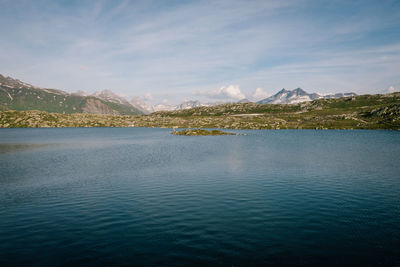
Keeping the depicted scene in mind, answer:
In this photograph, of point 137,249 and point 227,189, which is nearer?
point 137,249

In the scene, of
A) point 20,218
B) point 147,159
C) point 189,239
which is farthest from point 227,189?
point 147,159

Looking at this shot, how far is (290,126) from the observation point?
19738 centimetres

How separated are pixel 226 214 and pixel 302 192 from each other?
46.1 ft

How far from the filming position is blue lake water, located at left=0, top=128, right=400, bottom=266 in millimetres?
19594

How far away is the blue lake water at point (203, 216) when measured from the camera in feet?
64.3

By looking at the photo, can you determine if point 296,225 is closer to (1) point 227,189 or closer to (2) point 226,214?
(2) point 226,214

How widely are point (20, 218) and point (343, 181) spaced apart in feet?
149

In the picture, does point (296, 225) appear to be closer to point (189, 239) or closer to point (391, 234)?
point (391, 234)

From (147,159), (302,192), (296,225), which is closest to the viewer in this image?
(296,225)

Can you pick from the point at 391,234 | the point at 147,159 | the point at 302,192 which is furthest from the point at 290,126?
the point at 391,234

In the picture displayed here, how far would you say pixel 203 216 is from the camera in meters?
27.5

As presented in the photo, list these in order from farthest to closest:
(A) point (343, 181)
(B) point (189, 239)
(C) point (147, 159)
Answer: (C) point (147, 159) → (A) point (343, 181) → (B) point (189, 239)

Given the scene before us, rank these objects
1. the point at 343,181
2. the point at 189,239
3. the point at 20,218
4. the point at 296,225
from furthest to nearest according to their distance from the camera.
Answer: the point at 343,181, the point at 20,218, the point at 296,225, the point at 189,239

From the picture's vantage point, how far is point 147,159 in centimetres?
6606
